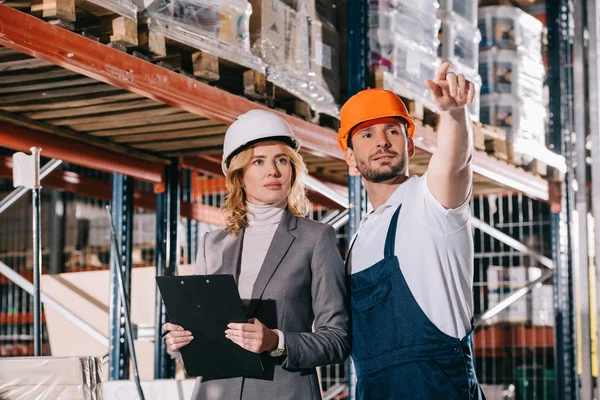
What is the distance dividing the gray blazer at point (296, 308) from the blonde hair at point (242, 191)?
9 centimetres

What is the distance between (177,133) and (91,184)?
230 centimetres

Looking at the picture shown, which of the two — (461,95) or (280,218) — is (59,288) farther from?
(461,95)

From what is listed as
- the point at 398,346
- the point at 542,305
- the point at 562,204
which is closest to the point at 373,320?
the point at 398,346

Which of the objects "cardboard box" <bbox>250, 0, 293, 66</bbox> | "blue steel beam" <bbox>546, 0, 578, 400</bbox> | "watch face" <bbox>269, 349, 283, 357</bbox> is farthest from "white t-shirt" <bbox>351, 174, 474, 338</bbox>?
"blue steel beam" <bbox>546, 0, 578, 400</bbox>

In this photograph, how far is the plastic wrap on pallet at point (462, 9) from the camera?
682 cm

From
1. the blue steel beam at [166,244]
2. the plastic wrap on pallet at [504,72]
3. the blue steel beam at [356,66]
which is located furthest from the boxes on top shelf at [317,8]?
the plastic wrap on pallet at [504,72]

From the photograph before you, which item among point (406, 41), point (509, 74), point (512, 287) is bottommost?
point (512, 287)

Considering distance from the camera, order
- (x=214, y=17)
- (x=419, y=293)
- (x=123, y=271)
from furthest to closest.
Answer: (x=123, y=271), (x=214, y=17), (x=419, y=293)

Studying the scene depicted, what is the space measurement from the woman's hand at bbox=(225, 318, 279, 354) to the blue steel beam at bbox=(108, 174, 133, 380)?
3499mm

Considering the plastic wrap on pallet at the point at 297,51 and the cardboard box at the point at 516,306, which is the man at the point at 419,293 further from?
the cardboard box at the point at 516,306

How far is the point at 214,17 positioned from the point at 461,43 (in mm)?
3015

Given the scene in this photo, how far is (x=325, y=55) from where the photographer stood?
5652 millimetres

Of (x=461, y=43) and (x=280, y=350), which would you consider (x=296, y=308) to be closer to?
(x=280, y=350)

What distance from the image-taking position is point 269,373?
277 centimetres
